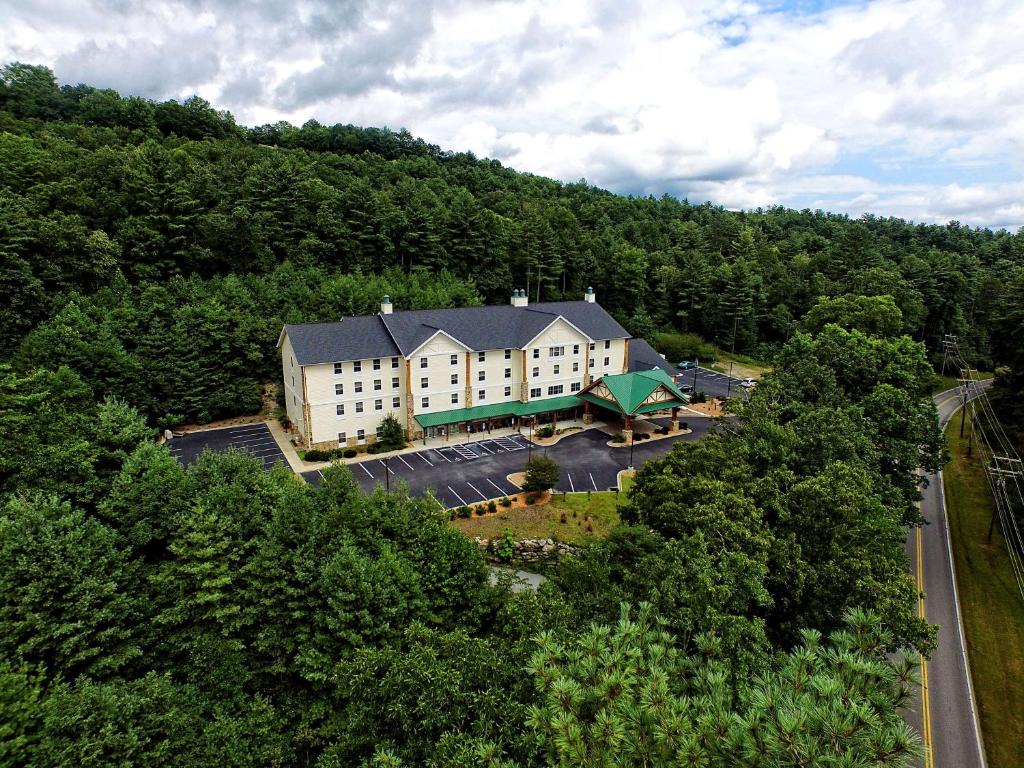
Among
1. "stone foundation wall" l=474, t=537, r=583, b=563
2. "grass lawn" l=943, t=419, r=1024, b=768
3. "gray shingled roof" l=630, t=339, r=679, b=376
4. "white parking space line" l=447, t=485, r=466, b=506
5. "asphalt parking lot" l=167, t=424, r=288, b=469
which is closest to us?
"grass lawn" l=943, t=419, r=1024, b=768

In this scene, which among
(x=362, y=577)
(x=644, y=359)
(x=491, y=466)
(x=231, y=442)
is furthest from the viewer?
(x=644, y=359)

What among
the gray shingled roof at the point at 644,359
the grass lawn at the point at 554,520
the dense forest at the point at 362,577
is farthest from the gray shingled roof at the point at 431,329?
the grass lawn at the point at 554,520

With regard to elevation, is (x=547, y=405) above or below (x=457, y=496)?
above

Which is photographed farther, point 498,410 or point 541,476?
point 498,410

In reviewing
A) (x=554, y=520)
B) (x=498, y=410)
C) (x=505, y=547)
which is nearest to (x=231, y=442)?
(x=498, y=410)

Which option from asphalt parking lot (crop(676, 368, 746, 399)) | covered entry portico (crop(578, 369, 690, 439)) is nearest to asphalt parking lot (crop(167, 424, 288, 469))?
covered entry portico (crop(578, 369, 690, 439))

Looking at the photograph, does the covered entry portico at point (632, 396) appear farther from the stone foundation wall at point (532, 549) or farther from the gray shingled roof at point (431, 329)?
the stone foundation wall at point (532, 549)

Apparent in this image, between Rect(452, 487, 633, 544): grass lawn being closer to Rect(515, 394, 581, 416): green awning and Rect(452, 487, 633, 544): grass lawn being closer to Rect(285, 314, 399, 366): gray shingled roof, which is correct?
Rect(515, 394, 581, 416): green awning

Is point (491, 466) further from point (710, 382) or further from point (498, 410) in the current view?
point (710, 382)
